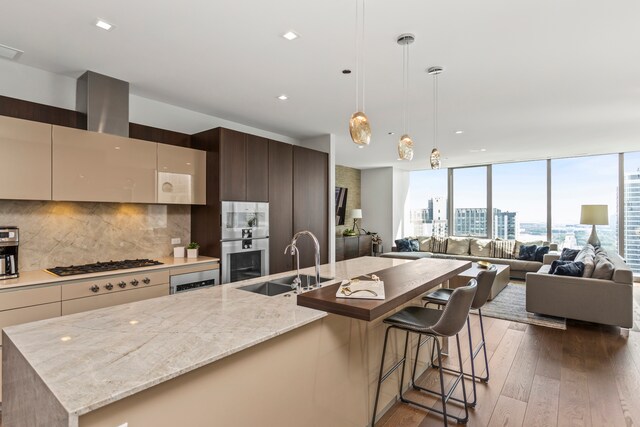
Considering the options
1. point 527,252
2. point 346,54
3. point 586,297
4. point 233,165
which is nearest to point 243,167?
point 233,165

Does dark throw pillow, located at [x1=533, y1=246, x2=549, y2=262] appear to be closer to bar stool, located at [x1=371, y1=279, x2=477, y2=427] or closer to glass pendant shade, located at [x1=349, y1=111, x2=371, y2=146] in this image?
bar stool, located at [x1=371, y1=279, x2=477, y2=427]

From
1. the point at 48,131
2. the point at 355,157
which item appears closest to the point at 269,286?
the point at 48,131

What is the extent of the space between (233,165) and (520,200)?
7.01m

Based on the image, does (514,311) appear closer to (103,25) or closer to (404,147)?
(404,147)

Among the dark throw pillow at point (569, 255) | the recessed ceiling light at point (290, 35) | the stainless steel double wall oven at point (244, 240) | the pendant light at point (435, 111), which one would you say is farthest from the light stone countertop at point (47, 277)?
the dark throw pillow at point (569, 255)

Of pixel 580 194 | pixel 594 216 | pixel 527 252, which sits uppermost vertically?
pixel 580 194

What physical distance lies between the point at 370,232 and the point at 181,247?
613cm

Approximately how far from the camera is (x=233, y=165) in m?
3.81

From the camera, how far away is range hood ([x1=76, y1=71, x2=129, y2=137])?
3010 millimetres

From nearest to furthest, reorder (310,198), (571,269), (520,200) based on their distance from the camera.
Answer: (571,269), (310,198), (520,200)

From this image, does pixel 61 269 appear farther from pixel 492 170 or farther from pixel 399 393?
pixel 492 170

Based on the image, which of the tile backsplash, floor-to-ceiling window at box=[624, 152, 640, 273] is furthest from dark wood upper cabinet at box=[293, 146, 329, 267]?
floor-to-ceiling window at box=[624, 152, 640, 273]

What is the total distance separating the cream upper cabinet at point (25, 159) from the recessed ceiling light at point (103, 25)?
1.01m

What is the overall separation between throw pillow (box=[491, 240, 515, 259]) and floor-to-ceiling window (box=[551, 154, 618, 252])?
107 cm
